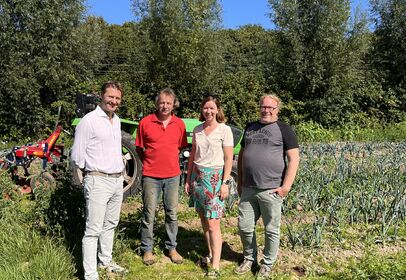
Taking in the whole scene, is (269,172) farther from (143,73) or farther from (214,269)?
(143,73)

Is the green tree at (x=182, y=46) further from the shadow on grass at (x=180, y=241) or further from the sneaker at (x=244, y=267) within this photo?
the sneaker at (x=244, y=267)

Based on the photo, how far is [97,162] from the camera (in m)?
3.33

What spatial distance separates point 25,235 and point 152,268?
1.20m

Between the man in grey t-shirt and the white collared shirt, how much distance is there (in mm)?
1117

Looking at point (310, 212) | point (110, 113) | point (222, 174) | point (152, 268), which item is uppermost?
point (110, 113)

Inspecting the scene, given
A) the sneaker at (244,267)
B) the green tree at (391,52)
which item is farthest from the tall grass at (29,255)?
the green tree at (391,52)

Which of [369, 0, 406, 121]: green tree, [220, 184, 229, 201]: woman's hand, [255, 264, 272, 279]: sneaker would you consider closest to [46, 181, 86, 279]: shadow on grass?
[220, 184, 229, 201]: woman's hand

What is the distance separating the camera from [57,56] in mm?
10617

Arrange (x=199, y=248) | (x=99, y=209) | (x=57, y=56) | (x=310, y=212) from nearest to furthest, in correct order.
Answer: (x=99, y=209)
(x=199, y=248)
(x=310, y=212)
(x=57, y=56)

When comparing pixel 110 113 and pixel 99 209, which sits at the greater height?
pixel 110 113

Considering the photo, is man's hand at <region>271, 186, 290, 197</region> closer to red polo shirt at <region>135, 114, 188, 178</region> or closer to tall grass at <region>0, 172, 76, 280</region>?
red polo shirt at <region>135, 114, 188, 178</region>

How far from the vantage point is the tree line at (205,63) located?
1044 centimetres

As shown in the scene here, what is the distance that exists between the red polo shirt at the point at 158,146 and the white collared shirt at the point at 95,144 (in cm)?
45

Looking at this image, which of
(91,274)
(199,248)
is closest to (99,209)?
(91,274)
